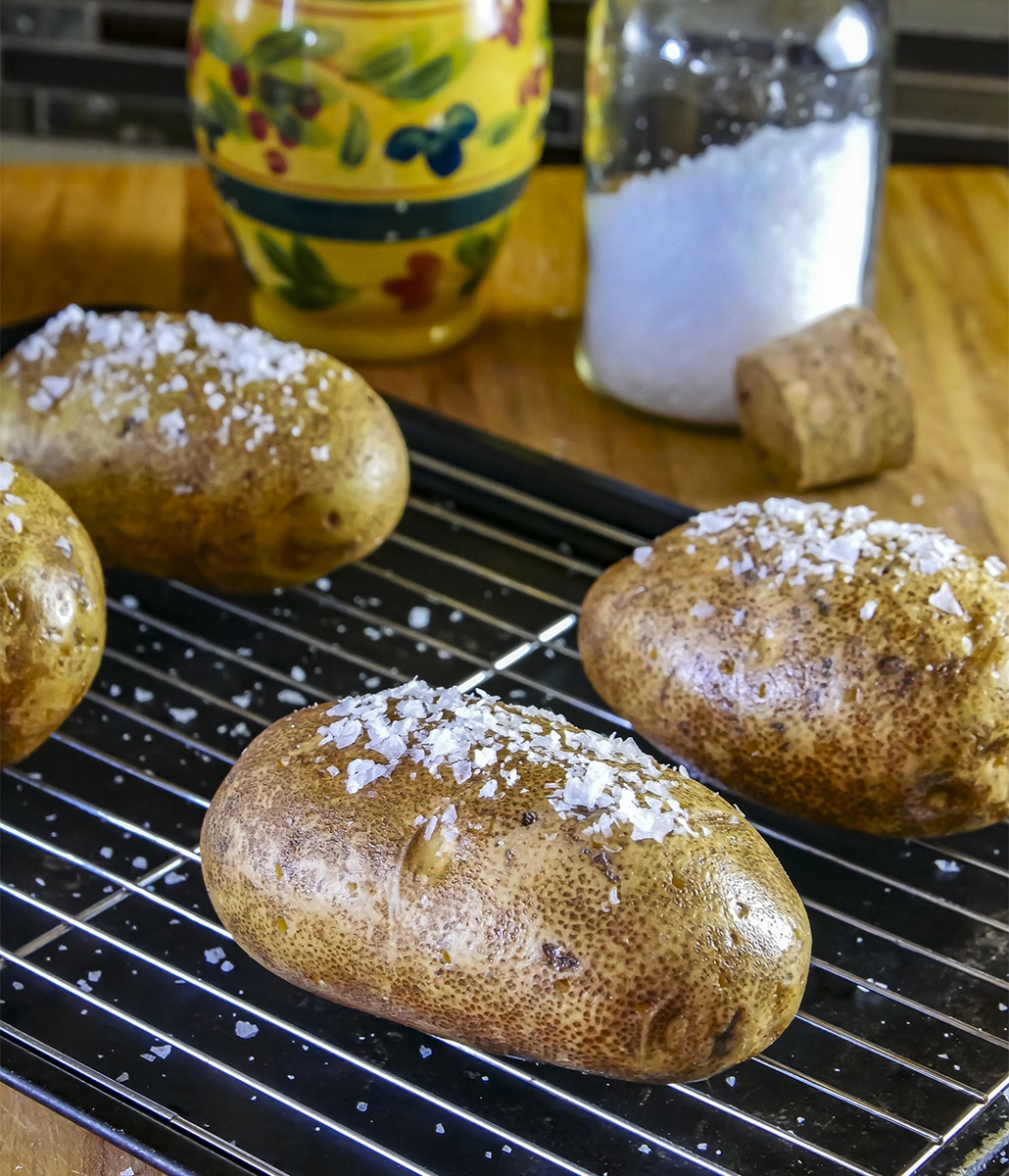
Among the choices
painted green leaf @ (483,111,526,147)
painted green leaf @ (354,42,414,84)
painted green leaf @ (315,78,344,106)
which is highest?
painted green leaf @ (354,42,414,84)

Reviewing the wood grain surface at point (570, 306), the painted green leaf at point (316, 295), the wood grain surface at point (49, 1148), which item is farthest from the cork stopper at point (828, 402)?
the wood grain surface at point (49, 1148)

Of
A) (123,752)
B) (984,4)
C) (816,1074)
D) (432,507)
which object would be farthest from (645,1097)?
(984,4)

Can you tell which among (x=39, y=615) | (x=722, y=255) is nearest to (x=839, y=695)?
(x=39, y=615)

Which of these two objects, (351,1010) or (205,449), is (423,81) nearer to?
(205,449)

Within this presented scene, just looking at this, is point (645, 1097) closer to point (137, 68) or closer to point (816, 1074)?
point (816, 1074)

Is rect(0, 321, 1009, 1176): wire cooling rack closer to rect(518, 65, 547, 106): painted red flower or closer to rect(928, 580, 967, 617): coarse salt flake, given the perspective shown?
rect(928, 580, 967, 617): coarse salt flake

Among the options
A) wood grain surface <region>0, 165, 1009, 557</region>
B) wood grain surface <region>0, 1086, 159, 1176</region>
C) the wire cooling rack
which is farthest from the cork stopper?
wood grain surface <region>0, 1086, 159, 1176</region>

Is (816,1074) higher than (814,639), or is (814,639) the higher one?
(814,639)
